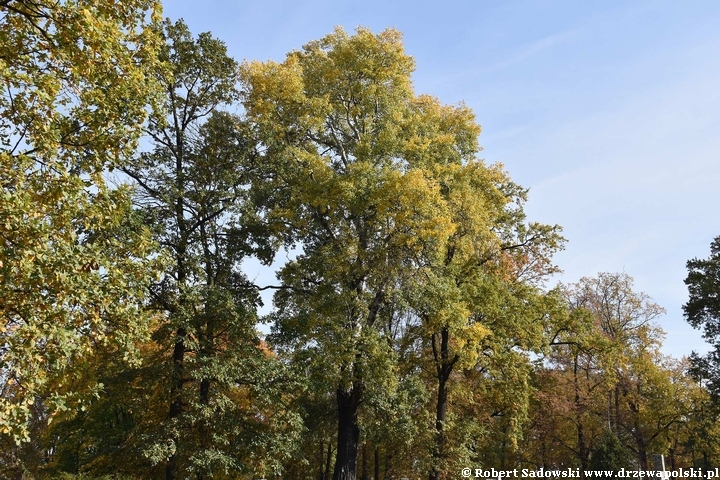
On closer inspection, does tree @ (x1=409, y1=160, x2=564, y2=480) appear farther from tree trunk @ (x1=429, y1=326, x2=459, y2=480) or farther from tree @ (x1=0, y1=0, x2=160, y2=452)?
tree @ (x1=0, y1=0, x2=160, y2=452)

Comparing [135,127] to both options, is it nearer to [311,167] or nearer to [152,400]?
[311,167]

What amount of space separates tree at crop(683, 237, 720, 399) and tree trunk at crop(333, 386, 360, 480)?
1710 cm

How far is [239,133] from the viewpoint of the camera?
1886cm

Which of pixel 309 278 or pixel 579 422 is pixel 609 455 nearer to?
pixel 579 422

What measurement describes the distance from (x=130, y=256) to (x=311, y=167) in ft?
29.5

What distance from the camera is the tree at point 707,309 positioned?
84.8 feet

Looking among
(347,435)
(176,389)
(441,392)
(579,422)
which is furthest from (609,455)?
(176,389)

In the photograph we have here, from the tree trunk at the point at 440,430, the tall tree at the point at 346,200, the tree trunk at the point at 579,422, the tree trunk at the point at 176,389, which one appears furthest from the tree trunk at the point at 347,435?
the tree trunk at the point at 579,422

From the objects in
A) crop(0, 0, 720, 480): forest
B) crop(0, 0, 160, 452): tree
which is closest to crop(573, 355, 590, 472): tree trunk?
crop(0, 0, 720, 480): forest

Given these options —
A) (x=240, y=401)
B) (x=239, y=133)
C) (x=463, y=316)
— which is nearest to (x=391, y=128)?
(x=239, y=133)

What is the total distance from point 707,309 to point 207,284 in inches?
879

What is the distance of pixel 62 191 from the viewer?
8.51m

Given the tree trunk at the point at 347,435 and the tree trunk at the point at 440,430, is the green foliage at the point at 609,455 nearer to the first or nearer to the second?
the tree trunk at the point at 440,430

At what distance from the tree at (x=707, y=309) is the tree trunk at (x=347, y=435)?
673 inches
